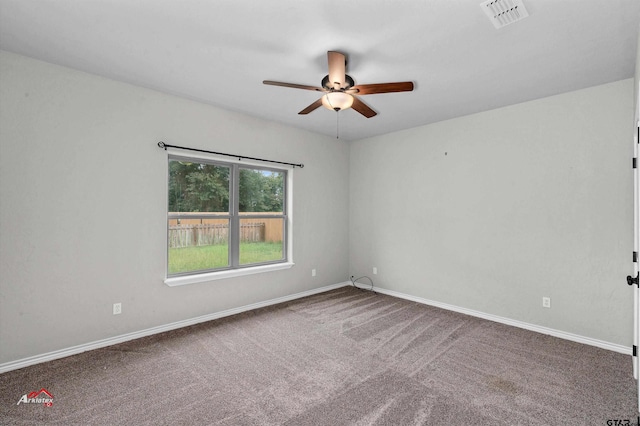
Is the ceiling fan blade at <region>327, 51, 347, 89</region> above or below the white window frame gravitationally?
above

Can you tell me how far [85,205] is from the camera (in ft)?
9.30

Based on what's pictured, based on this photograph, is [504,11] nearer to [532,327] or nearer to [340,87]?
[340,87]

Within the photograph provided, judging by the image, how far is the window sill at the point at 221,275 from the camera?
339cm

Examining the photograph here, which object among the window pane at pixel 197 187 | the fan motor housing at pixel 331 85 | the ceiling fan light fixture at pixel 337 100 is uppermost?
the fan motor housing at pixel 331 85

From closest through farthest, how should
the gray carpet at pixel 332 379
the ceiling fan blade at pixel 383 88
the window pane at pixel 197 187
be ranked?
the gray carpet at pixel 332 379, the ceiling fan blade at pixel 383 88, the window pane at pixel 197 187

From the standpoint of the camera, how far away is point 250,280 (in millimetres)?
4066

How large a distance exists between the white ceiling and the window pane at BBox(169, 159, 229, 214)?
0.87 meters

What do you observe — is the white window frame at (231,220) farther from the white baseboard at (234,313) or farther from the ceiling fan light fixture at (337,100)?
the ceiling fan light fixture at (337,100)

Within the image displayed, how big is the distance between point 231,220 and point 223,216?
130mm

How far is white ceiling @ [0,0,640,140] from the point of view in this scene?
194 centimetres

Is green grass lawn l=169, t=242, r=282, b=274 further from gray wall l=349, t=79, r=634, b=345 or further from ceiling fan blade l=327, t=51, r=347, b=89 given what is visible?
ceiling fan blade l=327, t=51, r=347, b=89

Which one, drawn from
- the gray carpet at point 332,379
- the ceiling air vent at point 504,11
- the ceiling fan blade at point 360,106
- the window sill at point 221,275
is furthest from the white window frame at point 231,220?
the ceiling air vent at point 504,11

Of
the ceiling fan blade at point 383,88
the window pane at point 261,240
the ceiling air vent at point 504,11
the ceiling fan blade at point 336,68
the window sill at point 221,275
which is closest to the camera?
the ceiling air vent at point 504,11

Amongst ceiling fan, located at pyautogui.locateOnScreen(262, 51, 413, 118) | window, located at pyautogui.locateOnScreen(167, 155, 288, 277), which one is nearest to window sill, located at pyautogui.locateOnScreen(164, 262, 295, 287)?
window, located at pyautogui.locateOnScreen(167, 155, 288, 277)
